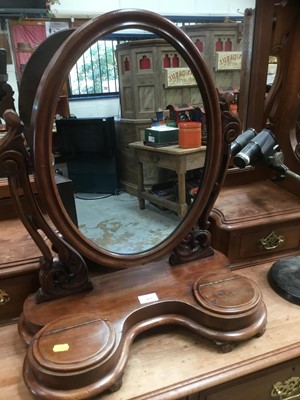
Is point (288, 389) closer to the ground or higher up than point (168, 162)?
closer to the ground

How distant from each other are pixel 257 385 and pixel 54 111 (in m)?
0.63

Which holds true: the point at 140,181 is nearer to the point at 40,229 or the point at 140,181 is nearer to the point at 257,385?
the point at 40,229

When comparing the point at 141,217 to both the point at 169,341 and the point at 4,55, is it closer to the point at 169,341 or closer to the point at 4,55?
the point at 169,341

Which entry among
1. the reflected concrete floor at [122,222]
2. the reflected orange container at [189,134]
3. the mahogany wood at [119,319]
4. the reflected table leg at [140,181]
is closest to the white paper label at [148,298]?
the mahogany wood at [119,319]

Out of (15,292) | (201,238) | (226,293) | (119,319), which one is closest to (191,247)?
(201,238)

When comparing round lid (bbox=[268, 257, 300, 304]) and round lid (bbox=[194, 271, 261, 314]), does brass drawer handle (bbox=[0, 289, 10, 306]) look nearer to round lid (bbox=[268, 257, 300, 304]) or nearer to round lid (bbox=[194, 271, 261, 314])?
round lid (bbox=[194, 271, 261, 314])

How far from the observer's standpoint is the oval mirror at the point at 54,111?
0.50 meters

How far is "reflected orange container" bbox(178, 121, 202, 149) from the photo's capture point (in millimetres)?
719

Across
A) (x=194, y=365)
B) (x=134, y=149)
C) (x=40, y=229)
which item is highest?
(x=134, y=149)

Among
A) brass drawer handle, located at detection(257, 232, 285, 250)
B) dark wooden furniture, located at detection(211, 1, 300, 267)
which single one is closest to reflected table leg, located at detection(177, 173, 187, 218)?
dark wooden furniture, located at detection(211, 1, 300, 267)

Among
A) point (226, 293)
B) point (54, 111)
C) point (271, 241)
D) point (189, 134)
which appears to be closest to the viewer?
point (54, 111)

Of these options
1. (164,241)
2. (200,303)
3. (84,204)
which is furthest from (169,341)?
(84,204)

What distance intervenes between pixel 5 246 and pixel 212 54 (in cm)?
75

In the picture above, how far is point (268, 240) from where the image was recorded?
83 cm
